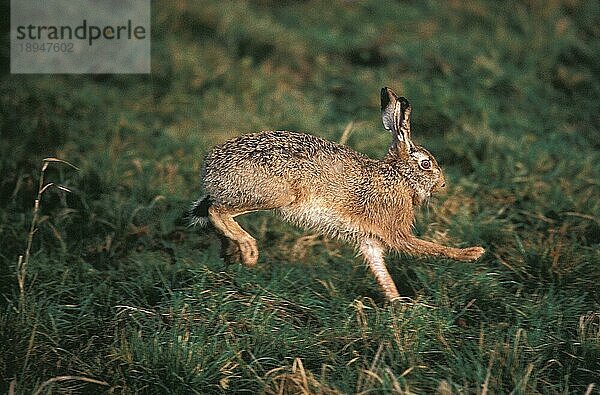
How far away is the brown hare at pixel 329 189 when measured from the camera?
4551mm

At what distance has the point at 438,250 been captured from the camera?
466 cm

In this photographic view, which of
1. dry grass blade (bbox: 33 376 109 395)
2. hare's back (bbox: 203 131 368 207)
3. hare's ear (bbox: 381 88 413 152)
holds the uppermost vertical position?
hare's ear (bbox: 381 88 413 152)

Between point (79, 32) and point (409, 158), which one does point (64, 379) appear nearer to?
point (409, 158)

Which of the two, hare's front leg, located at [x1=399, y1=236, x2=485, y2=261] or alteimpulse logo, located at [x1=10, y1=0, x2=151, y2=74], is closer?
hare's front leg, located at [x1=399, y1=236, x2=485, y2=261]

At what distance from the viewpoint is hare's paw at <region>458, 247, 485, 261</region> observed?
4.57 metres

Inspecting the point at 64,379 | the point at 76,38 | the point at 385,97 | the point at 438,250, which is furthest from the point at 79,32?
the point at 64,379

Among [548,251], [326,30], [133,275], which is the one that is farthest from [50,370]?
[326,30]

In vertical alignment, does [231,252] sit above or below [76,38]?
below

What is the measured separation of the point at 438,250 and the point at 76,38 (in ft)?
16.0

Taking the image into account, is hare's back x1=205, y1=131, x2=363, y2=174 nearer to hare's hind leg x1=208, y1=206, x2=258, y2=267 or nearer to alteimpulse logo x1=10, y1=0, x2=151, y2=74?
hare's hind leg x1=208, y1=206, x2=258, y2=267

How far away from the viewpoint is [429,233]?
5.13 meters

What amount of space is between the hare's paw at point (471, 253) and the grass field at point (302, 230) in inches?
4.8

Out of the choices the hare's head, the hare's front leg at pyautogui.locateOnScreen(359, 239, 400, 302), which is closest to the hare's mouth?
the hare's head

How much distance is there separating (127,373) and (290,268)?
1.41m
